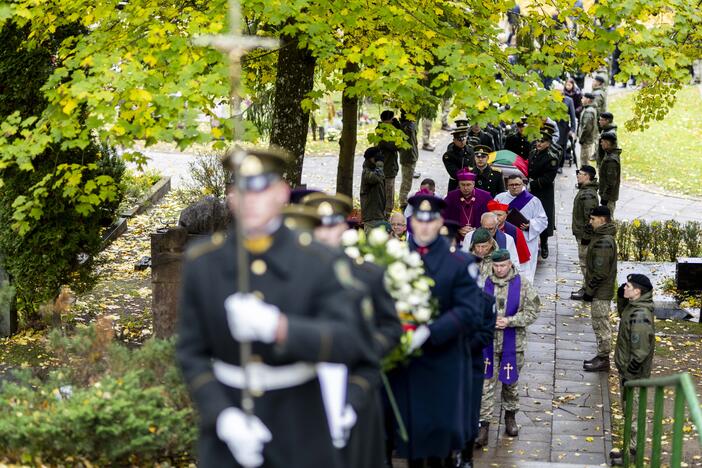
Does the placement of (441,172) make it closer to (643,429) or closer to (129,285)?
(129,285)

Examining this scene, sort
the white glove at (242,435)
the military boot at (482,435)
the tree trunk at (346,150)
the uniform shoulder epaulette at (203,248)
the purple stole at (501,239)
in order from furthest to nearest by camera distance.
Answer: the tree trunk at (346,150), the purple stole at (501,239), the military boot at (482,435), the uniform shoulder epaulette at (203,248), the white glove at (242,435)

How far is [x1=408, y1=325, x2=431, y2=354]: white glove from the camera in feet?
21.2

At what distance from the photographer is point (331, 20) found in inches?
457

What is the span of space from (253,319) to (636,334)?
6529 mm

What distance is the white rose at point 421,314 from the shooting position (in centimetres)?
648

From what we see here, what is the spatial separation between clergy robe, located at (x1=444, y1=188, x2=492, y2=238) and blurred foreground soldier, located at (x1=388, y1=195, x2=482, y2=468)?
6.43 m

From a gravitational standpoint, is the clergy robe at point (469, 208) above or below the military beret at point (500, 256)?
below

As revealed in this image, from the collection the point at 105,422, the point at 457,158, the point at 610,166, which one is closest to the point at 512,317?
the point at 105,422

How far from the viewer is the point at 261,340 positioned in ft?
14.4

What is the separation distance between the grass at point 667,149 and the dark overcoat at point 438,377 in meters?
17.8

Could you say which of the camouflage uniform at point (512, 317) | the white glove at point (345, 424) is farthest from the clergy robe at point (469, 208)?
the white glove at point (345, 424)

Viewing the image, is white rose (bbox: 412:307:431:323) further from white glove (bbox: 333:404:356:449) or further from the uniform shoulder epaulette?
the uniform shoulder epaulette

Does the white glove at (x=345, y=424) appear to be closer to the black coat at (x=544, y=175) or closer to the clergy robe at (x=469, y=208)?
the clergy robe at (x=469, y=208)

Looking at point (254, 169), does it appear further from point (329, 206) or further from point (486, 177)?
point (486, 177)
